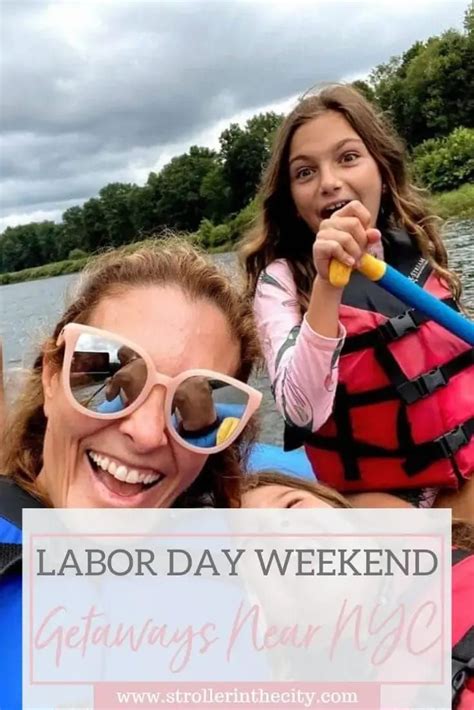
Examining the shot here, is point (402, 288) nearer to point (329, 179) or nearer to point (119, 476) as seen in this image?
point (329, 179)

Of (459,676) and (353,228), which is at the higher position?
(353,228)

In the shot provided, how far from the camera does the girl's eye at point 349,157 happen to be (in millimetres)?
1711

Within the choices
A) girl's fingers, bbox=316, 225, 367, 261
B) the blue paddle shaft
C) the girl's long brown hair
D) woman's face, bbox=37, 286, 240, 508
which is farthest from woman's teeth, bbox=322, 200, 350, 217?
woman's face, bbox=37, 286, 240, 508

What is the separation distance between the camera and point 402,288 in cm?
129

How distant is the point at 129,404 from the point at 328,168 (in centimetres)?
94

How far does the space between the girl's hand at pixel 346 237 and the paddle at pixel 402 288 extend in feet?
0.06

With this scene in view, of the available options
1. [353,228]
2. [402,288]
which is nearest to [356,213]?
[353,228]

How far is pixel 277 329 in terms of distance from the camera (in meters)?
1.62

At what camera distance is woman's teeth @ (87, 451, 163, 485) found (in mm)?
942

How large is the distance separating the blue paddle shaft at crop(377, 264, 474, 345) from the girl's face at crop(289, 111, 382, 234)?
1.25 ft

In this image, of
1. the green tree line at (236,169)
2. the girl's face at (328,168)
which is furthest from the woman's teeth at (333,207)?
the green tree line at (236,169)

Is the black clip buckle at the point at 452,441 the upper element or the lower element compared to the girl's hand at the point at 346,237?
lower

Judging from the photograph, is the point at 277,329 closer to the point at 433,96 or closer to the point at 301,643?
the point at 301,643

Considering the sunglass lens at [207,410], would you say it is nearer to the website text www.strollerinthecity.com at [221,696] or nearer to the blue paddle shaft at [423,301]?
the website text www.strollerinthecity.com at [221,696]
